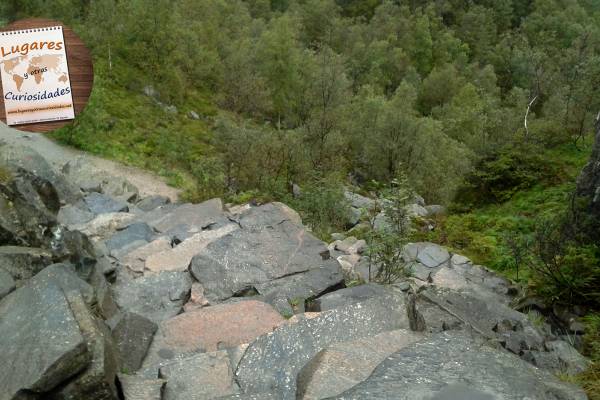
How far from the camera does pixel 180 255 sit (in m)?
9.25

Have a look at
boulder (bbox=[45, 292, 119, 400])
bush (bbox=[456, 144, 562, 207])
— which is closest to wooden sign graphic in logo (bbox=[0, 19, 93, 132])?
boulder (bbox=[45, 292, 119, 400])

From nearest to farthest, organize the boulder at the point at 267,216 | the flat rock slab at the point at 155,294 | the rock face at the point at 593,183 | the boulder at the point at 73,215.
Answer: the flat rock slab at the point at 155,294, the boulder at the point at 267,216, the rock face at the point at 593,183, the boulder at the point at 73,215

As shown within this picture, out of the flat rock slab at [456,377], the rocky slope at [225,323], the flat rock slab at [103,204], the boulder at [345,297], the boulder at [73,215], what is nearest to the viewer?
the flat rock slab at [456,377]

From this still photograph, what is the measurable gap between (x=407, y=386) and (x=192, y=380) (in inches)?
82.6

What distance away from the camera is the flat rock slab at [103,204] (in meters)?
12.6

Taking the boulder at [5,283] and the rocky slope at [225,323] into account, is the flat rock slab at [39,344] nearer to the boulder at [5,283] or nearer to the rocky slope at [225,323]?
the rocky slope at [225,323]

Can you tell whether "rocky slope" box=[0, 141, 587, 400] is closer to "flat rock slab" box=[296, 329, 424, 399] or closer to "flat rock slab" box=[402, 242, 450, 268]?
"flat rock slab" box=[296, 329, 424, 399]

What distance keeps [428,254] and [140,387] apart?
9.21m

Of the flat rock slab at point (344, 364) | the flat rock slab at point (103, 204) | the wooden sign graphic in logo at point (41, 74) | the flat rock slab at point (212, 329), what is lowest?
the flat rock slab at point (103, 204)

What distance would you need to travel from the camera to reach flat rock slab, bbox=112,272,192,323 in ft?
24.1

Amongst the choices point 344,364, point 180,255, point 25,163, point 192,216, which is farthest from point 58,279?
point 192,216

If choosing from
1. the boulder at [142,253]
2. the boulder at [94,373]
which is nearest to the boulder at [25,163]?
the boulder at [142,253]

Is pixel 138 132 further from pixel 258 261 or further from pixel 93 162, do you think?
pixel 258 261

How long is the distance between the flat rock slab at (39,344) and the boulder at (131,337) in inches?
38.0
